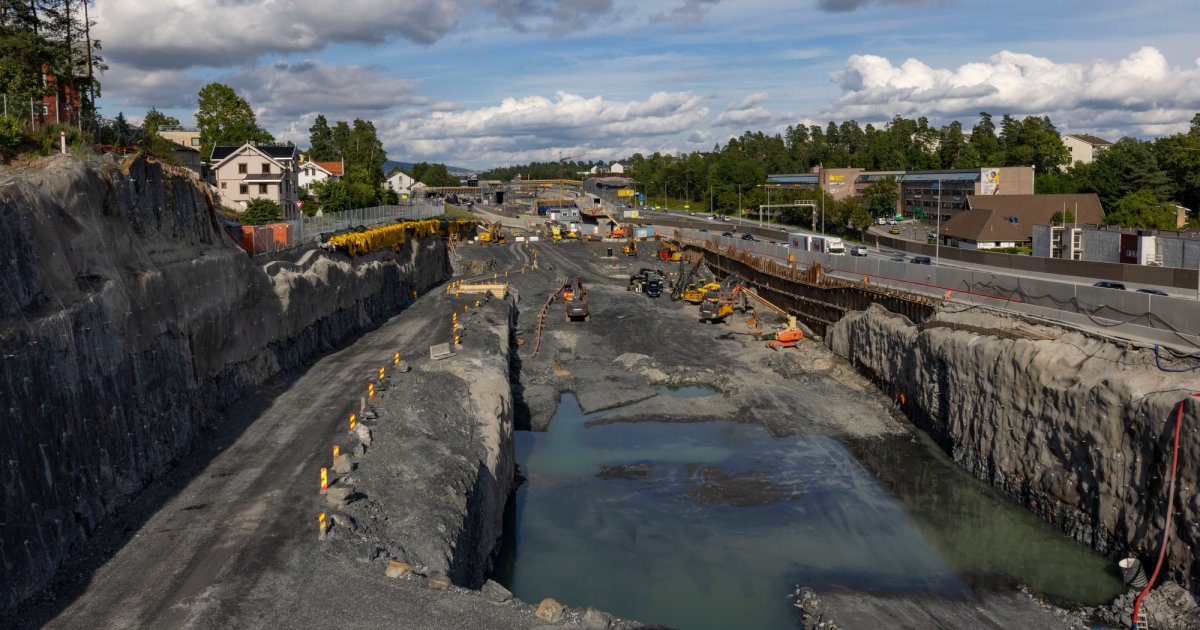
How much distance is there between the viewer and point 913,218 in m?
149

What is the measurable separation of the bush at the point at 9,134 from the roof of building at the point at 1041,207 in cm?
9559

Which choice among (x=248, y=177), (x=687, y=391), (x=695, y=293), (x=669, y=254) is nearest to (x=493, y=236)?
(x=669, y=254)

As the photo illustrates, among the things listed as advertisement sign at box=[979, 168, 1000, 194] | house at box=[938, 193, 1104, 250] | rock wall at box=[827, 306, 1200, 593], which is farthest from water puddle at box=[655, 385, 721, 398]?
advertisement sign at box=[979, 168, 1000, 194]

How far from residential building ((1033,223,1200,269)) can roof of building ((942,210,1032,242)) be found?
50.4ft

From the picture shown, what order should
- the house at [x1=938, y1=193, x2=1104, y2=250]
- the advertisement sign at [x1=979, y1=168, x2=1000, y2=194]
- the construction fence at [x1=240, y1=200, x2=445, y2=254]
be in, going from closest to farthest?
the construction fence at [x1=240, y1=200, x2=445, y2=254]
the house at [x1=938, y1=193, x2=1104, y2=250]
the advertisement sign at [x1=979, y1=168, x2=1000, y2=194]

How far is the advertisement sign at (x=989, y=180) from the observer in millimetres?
129375

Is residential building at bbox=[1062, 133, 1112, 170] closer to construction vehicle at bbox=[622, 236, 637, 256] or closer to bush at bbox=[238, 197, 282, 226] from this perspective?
construction vehicle at bbox=[622, 236, 637, 256]

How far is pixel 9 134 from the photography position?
3238 centimetres

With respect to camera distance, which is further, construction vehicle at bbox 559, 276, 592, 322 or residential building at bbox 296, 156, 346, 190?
residential building at bbox 296, 156, 346, 190

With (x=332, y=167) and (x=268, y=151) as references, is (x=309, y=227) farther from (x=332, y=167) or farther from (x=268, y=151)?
(x=332, y=167)

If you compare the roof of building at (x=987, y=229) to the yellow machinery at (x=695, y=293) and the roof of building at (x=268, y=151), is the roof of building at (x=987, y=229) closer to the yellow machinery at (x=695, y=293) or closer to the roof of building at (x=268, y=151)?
the yellow machinery at (x=695, y=293)

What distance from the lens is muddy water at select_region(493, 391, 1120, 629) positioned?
27531 millimetres

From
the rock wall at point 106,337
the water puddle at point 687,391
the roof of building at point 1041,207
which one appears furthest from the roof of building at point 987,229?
the rock wall at point 106,337

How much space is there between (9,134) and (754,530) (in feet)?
100
